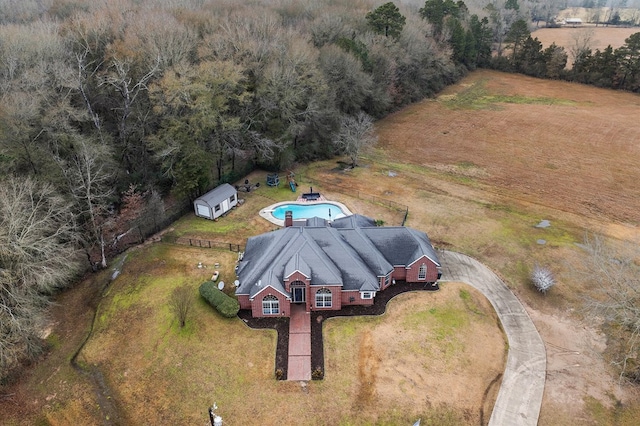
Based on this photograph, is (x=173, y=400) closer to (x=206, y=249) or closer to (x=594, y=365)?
(x=206, y=249)

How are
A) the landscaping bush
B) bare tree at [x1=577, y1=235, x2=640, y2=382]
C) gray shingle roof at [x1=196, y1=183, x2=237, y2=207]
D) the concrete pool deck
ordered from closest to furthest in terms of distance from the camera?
bare tree at [x1=577, y1=235, x2=640, y2=382], the landscaping bush, gray shingle roof at [x1=196, y1=183, x2=237, y2=207], the concrete pool deck

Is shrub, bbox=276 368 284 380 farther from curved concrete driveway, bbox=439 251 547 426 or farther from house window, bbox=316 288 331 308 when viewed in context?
curved concrete driveway, bbox=439 251 547 426

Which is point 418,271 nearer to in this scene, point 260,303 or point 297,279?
point 297,279

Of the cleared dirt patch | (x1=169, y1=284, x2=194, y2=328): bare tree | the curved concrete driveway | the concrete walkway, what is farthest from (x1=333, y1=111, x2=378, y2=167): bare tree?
(x1=169, y1=284, x2=194, y2=328): bare tree

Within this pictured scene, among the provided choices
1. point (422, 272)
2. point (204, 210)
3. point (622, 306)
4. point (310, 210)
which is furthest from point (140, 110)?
point (622, 306)

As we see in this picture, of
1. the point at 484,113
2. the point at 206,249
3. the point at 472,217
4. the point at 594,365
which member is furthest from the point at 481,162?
the point at 206,249

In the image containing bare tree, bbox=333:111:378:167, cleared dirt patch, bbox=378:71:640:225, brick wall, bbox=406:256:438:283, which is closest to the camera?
brick wall, bbox=406:256:438:283
